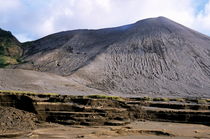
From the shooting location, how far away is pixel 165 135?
12.4 m

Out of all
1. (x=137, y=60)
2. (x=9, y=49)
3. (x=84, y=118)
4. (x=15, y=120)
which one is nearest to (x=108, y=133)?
(x=84, y=118)

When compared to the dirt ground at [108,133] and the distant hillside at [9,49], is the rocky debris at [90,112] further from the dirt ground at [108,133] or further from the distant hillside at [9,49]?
the distant hillside at [9,49]

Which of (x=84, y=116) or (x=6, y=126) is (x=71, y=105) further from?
(x=6, y=126)

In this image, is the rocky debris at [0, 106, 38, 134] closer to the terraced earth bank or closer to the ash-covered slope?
the terraced earth bank

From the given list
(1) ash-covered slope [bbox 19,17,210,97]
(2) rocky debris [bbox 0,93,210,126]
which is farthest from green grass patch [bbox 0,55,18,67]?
(2) rocky debris [bbox 0,93,210,126]

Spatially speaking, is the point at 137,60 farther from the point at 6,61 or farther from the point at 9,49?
the point at 9,49

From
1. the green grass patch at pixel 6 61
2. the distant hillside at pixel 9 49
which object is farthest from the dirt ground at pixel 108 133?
the distant hillside at pixel 9 49

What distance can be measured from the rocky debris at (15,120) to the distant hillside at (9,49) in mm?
48778

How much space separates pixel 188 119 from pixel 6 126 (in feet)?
30.0

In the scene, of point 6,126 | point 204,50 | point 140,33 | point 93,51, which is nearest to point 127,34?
point 140,33

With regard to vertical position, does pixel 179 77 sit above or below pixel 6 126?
above

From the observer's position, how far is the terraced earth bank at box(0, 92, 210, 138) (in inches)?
494

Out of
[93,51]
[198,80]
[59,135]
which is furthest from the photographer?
[93,51]

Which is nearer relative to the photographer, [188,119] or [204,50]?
[188,119]
